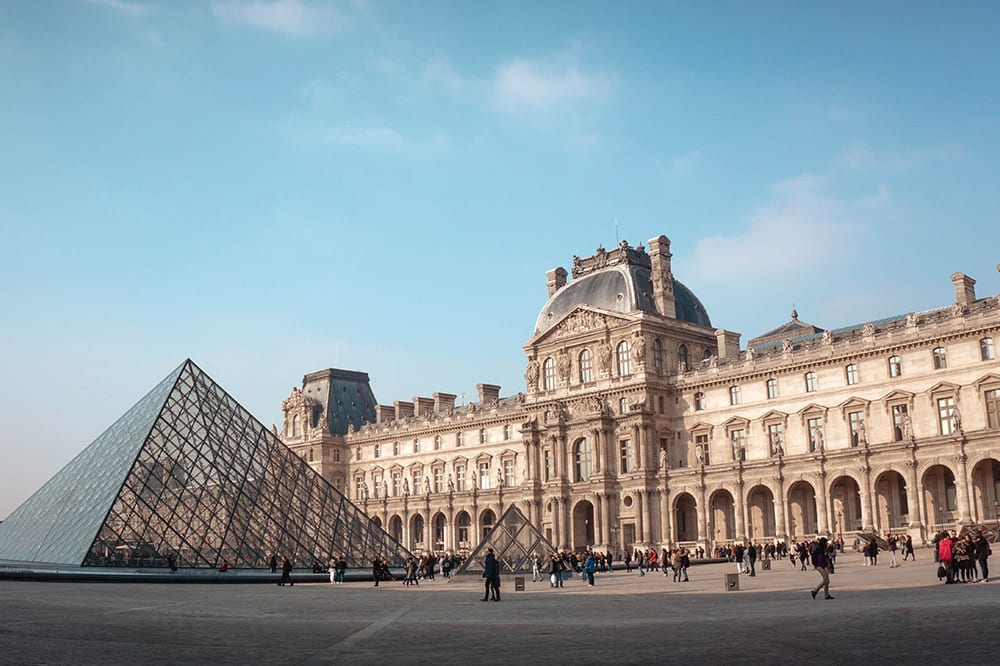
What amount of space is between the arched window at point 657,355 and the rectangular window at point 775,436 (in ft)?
24.0

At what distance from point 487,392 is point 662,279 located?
61.0 ft

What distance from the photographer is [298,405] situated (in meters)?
79.6

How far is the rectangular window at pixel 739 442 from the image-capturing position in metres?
51.2

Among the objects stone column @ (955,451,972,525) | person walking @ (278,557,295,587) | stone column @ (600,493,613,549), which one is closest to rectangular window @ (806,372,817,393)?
stone column @ (955,451,972,525)

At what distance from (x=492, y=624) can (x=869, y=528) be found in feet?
109

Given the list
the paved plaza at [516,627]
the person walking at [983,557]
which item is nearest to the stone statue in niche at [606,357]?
the paved plaza at [516,627]

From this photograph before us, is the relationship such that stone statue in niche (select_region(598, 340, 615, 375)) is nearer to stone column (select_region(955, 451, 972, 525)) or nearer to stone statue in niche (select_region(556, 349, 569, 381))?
stone statue in niche (select_region(556, 349, 569, 381))

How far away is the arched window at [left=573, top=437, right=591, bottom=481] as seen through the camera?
5631cm

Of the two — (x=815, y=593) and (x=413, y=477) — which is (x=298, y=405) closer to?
(x=413, y=477)

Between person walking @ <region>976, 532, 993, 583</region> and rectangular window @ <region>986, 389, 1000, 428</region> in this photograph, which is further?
rectangular window @ <region>986, 389, 1000, 428</region>

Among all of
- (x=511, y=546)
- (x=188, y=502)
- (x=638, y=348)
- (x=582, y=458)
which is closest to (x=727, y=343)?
(x=638, y=348)

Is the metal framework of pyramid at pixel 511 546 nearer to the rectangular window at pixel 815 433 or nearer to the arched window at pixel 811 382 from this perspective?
the rectangular window at pixel 815 433

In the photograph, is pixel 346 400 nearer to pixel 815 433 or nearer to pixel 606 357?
pixel 606 357

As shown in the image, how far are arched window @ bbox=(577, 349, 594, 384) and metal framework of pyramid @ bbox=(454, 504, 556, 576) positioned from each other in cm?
2086
